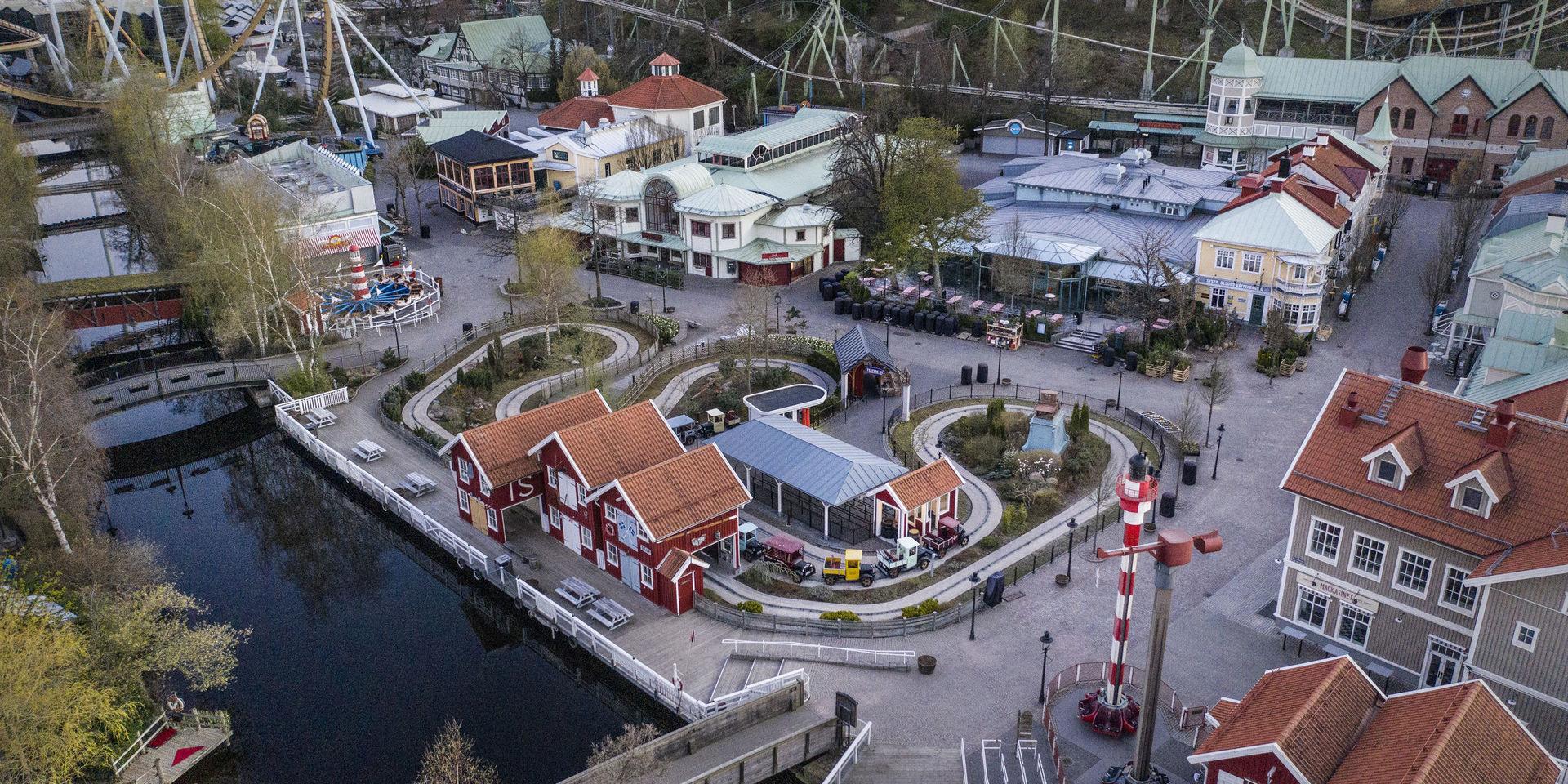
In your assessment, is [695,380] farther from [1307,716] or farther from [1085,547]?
[1307,716]

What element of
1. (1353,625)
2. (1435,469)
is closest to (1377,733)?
(1353,625)

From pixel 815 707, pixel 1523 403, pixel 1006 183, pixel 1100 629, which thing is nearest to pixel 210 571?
pixel 815 707

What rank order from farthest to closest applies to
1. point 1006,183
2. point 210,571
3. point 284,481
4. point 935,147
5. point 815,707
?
point 1006,183, point 935,147, point 284,481, point 210,571, point 815,707

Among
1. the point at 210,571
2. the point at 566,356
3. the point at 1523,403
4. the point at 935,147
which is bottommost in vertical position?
the point at 210,571

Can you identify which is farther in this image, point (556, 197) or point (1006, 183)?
point (1006, 183)

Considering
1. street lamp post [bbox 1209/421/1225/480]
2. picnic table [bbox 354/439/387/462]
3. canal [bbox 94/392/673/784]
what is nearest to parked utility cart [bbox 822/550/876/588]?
canal [bbox 94/392/673/784]

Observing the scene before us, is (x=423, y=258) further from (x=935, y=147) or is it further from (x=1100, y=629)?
(x=1100, y=629)

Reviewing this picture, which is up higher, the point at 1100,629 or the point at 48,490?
the point at 48,490
